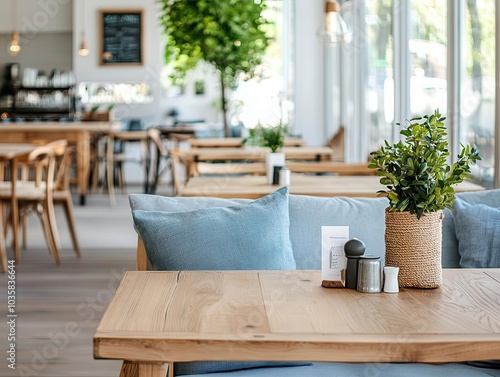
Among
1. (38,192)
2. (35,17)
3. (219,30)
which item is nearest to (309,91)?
(219,30)

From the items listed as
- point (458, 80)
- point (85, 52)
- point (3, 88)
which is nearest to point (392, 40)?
point (458, 80)

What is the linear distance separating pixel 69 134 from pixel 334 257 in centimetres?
931

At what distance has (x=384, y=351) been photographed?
5.52ft

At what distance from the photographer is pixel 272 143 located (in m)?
4.95

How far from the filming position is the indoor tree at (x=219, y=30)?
7453mm

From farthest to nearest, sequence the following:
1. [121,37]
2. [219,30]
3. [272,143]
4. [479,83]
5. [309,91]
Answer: [121,37]
[309,91]
[219,30]
[272,143]
[479,83]

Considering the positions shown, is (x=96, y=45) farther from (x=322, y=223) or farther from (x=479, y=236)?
(x=479, y=236)

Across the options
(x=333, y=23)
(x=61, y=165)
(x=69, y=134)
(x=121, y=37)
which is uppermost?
(x=121, y=37)

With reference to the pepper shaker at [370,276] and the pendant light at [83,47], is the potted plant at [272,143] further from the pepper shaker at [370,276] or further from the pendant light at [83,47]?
the pendant light at [83,47]

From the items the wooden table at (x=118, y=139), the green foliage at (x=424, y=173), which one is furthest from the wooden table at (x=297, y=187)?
the wooden table at (x=118, y=139)

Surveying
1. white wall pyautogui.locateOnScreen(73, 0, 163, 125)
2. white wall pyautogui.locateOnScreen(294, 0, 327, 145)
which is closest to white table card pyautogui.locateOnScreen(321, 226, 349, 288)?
white wall pyautogui.locateOnScreen(294, 0, 327, 145)

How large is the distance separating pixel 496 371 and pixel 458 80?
2.43 m

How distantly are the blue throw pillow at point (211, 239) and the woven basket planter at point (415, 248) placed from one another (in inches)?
18.2

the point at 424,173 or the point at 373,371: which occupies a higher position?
the point at 424,173
